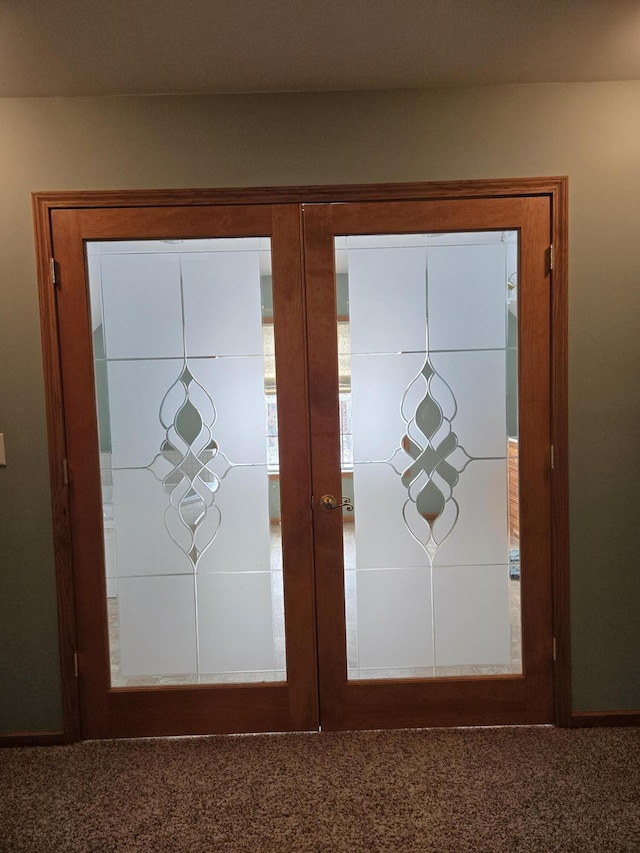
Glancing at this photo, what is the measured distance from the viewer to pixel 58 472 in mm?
2537

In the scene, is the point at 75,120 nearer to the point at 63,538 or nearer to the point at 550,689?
the point at 63,538

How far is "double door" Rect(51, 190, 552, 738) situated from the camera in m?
2.53

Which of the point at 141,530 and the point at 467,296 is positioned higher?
the point at 467,296

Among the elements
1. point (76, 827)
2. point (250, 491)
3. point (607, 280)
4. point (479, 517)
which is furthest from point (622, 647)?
point (76, 827)

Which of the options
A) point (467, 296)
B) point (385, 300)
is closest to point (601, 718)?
point (467, 296)

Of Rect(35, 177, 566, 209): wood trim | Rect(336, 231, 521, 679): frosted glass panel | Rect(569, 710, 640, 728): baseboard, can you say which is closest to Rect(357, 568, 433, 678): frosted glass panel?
Rect(336, 231, 521, 679): frosted glass panel

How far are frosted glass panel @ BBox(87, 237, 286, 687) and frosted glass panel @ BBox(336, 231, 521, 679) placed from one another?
339 millimetres

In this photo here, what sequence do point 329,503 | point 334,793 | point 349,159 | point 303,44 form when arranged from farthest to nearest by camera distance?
1. point 329,503
2. point 349,159
3. point 334,793
4. point 303,44

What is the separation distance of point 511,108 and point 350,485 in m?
1.60

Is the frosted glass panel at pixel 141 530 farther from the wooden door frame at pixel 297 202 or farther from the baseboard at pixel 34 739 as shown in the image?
the baseboard at pixel 34 739

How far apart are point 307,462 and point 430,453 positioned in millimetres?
507

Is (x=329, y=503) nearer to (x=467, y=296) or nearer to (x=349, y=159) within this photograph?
(x=467, y=296)

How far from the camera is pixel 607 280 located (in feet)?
8.21

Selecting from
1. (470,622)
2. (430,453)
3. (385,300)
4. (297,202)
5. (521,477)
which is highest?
(297,202)
